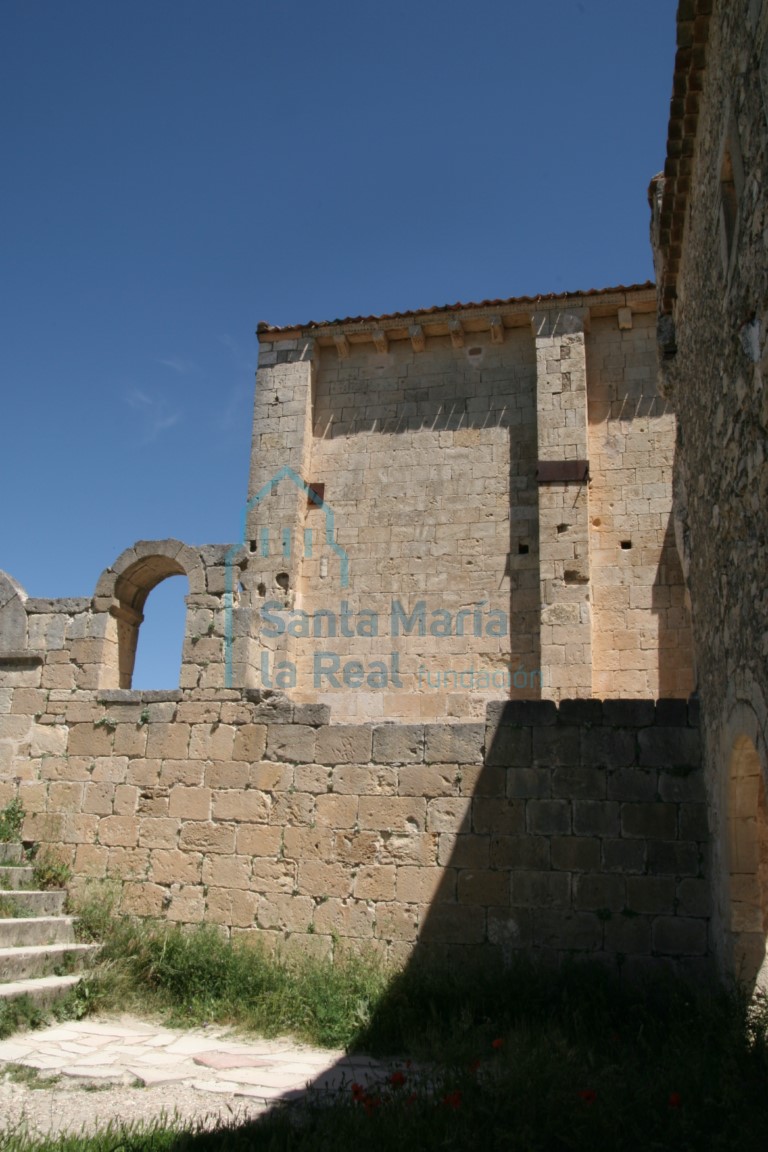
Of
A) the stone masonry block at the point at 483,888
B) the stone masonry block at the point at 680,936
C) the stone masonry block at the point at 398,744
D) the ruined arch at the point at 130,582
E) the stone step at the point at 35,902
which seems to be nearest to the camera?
the stone masonry block at the point at 680,936

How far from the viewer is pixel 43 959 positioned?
6.58m

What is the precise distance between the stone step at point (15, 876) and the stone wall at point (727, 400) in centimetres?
566

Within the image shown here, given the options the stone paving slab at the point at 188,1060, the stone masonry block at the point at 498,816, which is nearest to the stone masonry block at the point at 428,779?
the stone masonry block at the point at 498,816

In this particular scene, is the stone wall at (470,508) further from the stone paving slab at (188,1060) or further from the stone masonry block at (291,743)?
the stone paving slab at (188,1060)

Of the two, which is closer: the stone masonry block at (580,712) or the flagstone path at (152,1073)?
the flagstone path at (152,1073)

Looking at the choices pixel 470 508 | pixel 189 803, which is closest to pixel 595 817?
pixel 189 803

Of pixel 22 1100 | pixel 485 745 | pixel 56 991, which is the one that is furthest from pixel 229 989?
pixel 485 745

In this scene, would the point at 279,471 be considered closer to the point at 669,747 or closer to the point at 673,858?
the point at 669,747

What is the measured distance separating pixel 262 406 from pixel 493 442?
356 centimetres

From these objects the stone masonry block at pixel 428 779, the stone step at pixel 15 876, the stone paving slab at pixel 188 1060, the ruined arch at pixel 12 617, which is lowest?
the stone paving slab at pixel 188 1060

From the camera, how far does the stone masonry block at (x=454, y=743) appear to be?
736 centimetres

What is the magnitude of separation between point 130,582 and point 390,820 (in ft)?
11.7

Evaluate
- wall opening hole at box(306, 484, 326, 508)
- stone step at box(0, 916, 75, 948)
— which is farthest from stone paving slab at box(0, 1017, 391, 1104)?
wall opening hole at box(306, 484, 326, 508)

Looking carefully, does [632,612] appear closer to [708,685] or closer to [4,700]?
[708,685]
